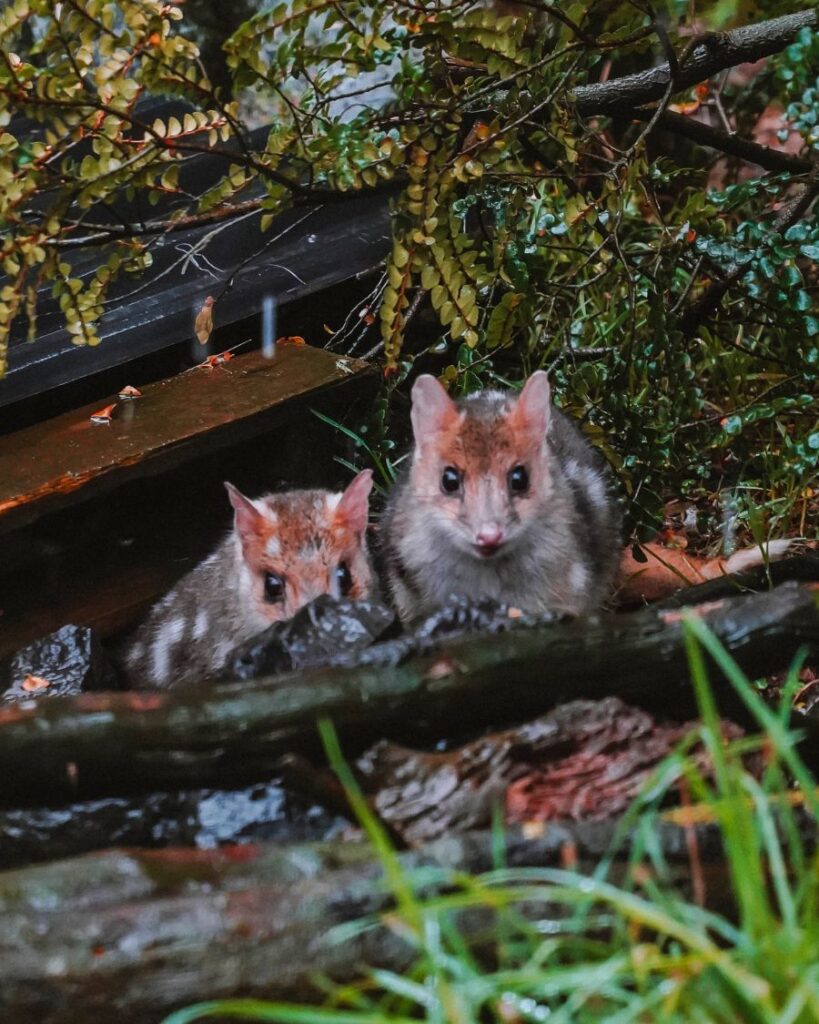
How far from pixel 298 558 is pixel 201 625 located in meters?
0.48

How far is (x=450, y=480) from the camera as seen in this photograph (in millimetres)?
4121

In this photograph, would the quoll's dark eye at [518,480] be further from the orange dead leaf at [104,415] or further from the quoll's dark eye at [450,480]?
the orange dead leaf at [104,415]

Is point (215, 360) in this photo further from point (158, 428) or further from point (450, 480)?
point (450, 480)

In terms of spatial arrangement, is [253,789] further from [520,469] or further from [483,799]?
[520,469]

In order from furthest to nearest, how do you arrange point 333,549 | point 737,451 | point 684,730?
point 737,451, point 333,549, point 684,730

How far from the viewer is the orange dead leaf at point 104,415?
446cm

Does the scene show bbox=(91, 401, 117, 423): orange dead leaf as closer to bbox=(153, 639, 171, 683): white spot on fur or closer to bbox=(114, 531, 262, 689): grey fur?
bbox=(114, 531, 262, 689): grey fur

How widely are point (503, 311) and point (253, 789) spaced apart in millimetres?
2151

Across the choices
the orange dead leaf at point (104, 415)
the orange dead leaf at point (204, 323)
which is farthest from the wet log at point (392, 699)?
the orange dead leaf at point (204, 323)


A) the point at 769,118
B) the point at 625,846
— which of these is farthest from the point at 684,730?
the point at 769,118

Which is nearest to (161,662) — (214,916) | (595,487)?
(595,487)

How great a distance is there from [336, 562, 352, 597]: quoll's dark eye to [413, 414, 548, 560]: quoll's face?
1.07 feet

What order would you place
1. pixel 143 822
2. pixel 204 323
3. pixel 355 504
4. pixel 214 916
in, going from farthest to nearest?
pixel 204 323, pixel 355 504, pixel 143 822, pixel 214 916

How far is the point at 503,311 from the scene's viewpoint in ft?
14.9
